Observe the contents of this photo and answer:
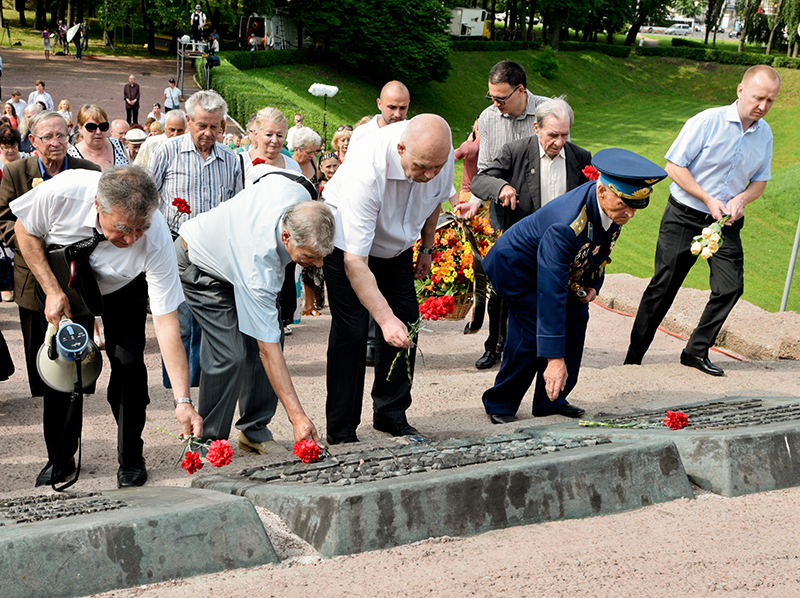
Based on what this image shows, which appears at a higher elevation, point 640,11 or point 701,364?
point 640,11

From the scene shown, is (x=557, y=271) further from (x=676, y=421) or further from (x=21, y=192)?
(x=21, y=192)

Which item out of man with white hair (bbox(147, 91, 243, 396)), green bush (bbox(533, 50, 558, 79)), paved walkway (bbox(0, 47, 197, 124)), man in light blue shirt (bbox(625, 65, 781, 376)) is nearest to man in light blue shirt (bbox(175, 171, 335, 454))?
man with white hair (bbox(147, 91, 243, 396))

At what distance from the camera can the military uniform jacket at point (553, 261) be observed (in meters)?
4.66

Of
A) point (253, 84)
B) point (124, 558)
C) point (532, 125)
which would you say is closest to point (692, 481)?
point (124, 558)

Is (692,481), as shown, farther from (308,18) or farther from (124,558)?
(308,18)

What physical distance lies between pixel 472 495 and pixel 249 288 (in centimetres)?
142

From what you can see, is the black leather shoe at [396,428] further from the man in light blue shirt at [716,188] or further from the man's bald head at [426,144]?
the man in light blue shirt at [716,188]

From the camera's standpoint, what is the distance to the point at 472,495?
128 inches

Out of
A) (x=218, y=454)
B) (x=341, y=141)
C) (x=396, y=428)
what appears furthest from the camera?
(x=341, y=141)

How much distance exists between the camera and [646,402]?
19.1 ft

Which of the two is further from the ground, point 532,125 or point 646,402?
Result: point 532,125

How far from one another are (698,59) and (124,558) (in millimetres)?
54940

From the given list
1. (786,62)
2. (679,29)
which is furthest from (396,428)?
(679,29)

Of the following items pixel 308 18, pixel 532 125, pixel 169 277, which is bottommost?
pixel 169 277
